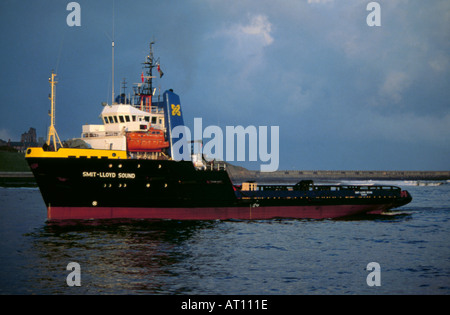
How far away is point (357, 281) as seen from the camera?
17.3m

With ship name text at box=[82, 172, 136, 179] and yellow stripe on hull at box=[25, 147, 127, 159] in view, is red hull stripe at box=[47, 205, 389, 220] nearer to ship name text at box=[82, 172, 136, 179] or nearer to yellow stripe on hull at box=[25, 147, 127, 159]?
ship name text at box=[82, 172, 136, 179]

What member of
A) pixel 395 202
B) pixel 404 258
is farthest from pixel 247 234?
pixel 395 202

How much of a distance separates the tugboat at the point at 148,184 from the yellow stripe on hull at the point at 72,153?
0.20 feet

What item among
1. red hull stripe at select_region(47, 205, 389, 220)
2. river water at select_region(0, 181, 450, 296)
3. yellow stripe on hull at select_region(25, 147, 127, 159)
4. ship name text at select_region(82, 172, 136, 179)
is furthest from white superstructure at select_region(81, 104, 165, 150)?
river water at select_region(0, 181, 450, 296)

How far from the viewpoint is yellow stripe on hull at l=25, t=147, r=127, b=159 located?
97.8ft

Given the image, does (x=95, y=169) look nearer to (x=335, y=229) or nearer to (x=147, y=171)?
(x=147, y=171)

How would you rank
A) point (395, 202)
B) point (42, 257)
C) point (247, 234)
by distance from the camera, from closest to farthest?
point (42, 257)
point (247, 234)
point (395, 202)

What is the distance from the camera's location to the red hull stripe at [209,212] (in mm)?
30438

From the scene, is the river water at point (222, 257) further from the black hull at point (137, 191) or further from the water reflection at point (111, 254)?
the black hull at point (137, 191)

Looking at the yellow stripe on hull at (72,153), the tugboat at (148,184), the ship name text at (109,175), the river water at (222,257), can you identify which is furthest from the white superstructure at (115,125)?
the river water at (222,257)

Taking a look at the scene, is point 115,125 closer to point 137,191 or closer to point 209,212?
point 137,191

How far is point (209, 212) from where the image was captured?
32875mm

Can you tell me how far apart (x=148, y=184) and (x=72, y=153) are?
5463 mm
